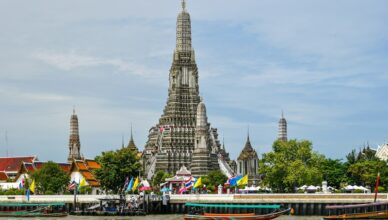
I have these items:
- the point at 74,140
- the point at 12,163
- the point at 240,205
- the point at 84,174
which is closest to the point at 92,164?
the point at 84,174

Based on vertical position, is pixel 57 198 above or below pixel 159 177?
below

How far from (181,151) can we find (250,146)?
18847 mm

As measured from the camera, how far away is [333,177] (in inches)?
4454

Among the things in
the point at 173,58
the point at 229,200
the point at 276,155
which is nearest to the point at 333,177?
the point at 276,155

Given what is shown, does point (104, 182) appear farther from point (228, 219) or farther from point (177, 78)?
point (177, 78)

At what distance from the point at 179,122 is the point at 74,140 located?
62.9ft

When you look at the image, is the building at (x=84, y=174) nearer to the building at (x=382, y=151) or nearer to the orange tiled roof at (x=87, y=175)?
the orange tiled roof at (x=87, y=175)

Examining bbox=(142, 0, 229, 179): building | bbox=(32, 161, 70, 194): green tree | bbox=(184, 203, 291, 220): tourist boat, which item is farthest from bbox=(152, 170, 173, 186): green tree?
bbox=(184, 203, 291, 220): tourist boat

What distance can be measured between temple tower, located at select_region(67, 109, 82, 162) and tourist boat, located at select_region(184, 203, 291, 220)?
225ft

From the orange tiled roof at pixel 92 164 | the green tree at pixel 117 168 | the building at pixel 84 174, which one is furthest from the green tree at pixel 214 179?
the green tree at pixel 117 168

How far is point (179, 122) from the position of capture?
15238 cm

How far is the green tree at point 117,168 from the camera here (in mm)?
106375

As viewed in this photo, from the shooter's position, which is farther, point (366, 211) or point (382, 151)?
point (382, 151)

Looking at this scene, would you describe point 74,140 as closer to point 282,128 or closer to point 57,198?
point 282,128
